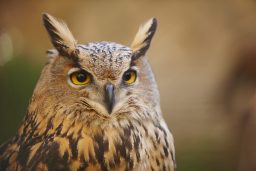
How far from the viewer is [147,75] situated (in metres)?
1.94

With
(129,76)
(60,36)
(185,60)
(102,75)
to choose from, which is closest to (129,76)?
(129,76)

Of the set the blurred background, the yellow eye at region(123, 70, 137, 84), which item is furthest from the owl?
the blurred background

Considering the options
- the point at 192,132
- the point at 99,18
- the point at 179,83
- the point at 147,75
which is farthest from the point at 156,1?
the point at 147,75

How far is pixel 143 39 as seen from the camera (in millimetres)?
1929

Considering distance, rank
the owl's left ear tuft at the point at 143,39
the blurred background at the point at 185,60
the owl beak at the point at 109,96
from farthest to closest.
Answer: the blurred background at the point at 185,60 < the owl's left ear tuft at the point at 143,39 < the owl beak at the point at 109,96

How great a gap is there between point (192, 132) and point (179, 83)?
2.24 ft

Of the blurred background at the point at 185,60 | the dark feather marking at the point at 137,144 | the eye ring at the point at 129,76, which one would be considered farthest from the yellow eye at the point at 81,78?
the blurred background at the point at 185,60

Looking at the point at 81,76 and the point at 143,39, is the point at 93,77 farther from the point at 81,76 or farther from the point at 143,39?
the point at 143,39

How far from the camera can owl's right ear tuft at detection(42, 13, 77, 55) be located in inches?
72.1

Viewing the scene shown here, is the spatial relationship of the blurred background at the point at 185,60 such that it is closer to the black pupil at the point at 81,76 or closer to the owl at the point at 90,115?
the owl at the point at 90,115

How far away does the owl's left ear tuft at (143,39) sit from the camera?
191cm

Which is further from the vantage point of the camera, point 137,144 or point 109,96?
point 137,144

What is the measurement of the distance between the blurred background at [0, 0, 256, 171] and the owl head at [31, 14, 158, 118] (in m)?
1.88

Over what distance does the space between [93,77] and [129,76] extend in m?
0.13
